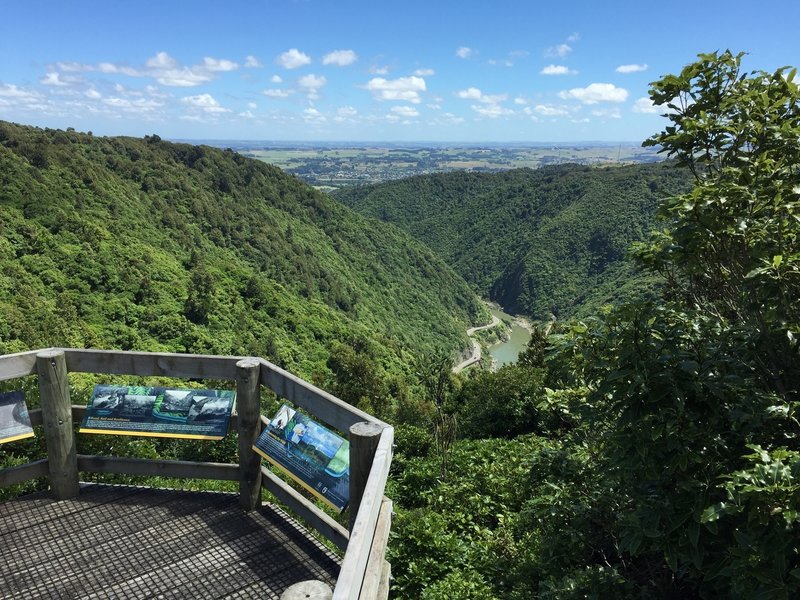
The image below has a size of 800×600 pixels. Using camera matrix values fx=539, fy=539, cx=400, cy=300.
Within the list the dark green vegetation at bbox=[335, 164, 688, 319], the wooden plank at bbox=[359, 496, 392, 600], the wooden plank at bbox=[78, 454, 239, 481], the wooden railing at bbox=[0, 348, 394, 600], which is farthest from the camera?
the dark green vegetation at bbox=[335, 164, 688, 319]

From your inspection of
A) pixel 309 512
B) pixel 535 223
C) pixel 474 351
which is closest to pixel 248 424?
pixel 309 512

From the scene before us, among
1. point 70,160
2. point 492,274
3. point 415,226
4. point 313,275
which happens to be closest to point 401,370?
point 313,275

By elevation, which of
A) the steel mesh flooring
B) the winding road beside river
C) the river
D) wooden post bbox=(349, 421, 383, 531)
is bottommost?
the river

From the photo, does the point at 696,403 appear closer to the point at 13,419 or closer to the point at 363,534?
the point at 363,534

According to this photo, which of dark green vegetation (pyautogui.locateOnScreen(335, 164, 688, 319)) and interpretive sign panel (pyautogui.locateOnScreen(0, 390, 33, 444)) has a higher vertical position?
interpretive sign panel (pyautogui.locateOnScreen(0, 390, 33, 444))

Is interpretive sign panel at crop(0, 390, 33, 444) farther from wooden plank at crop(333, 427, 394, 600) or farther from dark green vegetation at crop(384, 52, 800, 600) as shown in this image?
dark green vegetation at crop(384, 52, 800, 600)

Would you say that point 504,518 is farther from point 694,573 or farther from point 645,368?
point 645,368

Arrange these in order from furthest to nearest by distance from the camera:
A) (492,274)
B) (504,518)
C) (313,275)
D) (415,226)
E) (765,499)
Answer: (415,226) → (492,274) → (313,275) → (504,518) → (765,499)

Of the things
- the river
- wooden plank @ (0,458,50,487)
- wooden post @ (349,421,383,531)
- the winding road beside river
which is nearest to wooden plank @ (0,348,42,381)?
wooden plank @ (0,458,50,487)
